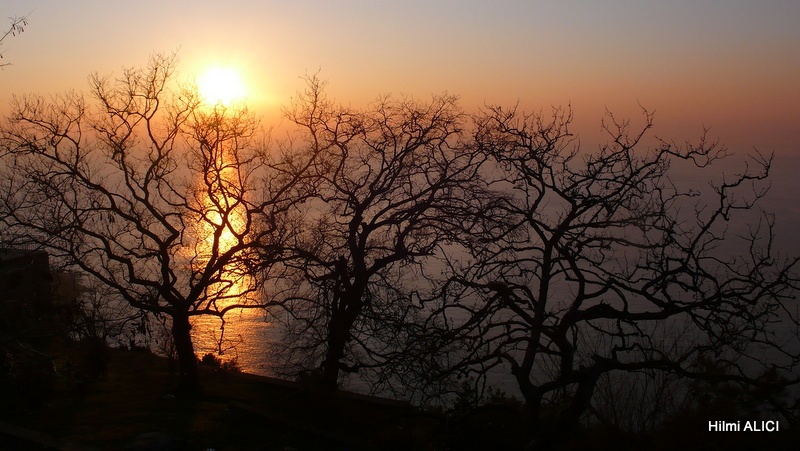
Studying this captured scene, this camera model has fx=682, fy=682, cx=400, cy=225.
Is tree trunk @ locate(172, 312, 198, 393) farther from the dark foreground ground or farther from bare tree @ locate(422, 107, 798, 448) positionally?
bare tree @ locate(422, 107, 798, 448)

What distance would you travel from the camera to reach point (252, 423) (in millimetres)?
12711

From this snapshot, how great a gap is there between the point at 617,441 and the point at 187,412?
9629 mm

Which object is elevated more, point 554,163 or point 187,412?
point 554,163

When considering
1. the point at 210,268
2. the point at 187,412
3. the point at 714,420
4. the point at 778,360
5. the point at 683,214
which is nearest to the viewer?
the point at 714,420

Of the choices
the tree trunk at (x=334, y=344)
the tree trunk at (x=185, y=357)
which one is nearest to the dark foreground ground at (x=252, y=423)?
the tree trunk at (x=185, y=357)

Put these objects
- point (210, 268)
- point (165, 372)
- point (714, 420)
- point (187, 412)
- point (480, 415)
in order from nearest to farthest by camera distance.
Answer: point (714, 420)
point (480, 415)
point (187, 412)
point (210, 268)
point (165, 372)

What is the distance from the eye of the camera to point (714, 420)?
680 centimetres

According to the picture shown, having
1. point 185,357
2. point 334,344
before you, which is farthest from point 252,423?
point 185,357

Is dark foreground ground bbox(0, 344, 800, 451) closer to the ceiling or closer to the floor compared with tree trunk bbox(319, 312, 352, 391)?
closer to the floor

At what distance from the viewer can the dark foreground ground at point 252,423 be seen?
7.79m

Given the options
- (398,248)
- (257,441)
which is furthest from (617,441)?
(398,248)

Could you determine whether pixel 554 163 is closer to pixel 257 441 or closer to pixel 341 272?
pixel 341 272

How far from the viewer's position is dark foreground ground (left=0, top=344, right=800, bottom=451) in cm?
779

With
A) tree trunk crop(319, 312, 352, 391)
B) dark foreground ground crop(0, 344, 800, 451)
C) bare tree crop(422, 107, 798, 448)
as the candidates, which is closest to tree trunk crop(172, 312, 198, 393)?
dark foreground ground crop(0, 344, 800, 451)
